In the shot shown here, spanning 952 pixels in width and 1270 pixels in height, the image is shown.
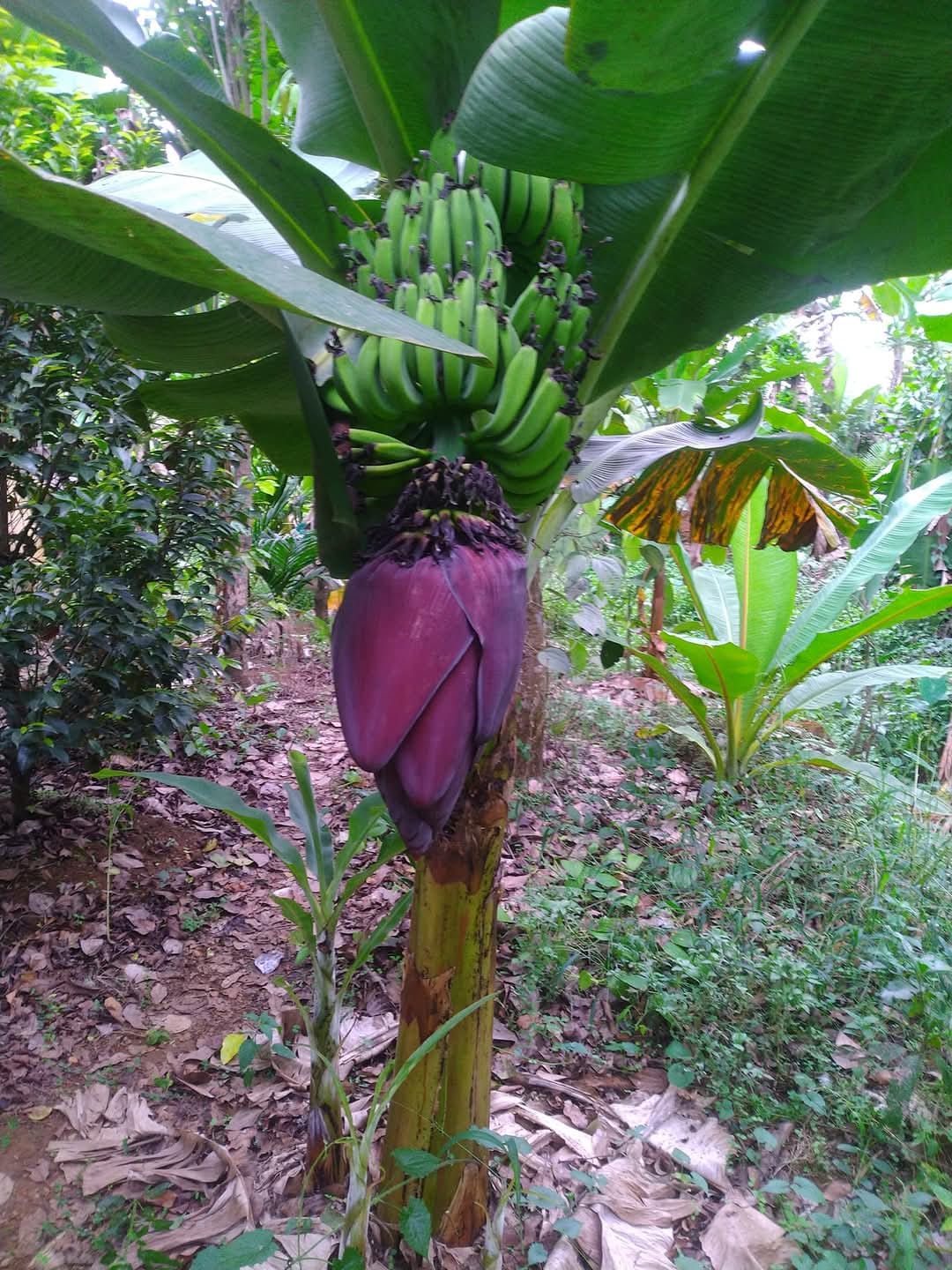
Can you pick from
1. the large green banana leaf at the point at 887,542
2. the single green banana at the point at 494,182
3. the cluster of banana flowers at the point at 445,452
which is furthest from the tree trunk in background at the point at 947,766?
the single green banana at the point at 494,182

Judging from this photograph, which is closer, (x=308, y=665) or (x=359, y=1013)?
(x=359, y=1013)

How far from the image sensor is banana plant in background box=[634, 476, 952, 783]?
2.29 metres

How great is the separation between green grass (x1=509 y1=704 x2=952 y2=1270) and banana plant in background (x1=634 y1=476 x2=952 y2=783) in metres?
0.45

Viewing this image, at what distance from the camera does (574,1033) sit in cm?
150

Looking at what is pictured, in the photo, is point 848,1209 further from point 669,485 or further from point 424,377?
point 424,377

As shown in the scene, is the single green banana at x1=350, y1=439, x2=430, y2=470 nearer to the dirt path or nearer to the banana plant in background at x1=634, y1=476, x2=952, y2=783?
the dirt path

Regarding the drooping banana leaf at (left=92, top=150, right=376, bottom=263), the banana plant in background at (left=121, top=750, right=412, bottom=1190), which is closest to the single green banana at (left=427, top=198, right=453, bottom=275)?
the drooping banana leaf at (left=92, top=150, right=376, bottom=263)

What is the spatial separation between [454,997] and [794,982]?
3.09 feet

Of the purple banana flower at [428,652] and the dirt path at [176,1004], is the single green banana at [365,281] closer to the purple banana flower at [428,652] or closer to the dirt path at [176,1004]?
the purple banana flower at [428,652]

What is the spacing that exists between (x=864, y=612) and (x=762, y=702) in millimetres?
1578

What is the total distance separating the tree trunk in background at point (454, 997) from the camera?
2.63ft

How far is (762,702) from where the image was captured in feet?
9.20

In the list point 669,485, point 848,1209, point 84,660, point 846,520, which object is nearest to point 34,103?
point 84,660

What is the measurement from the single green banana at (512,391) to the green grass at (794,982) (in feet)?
3.83
